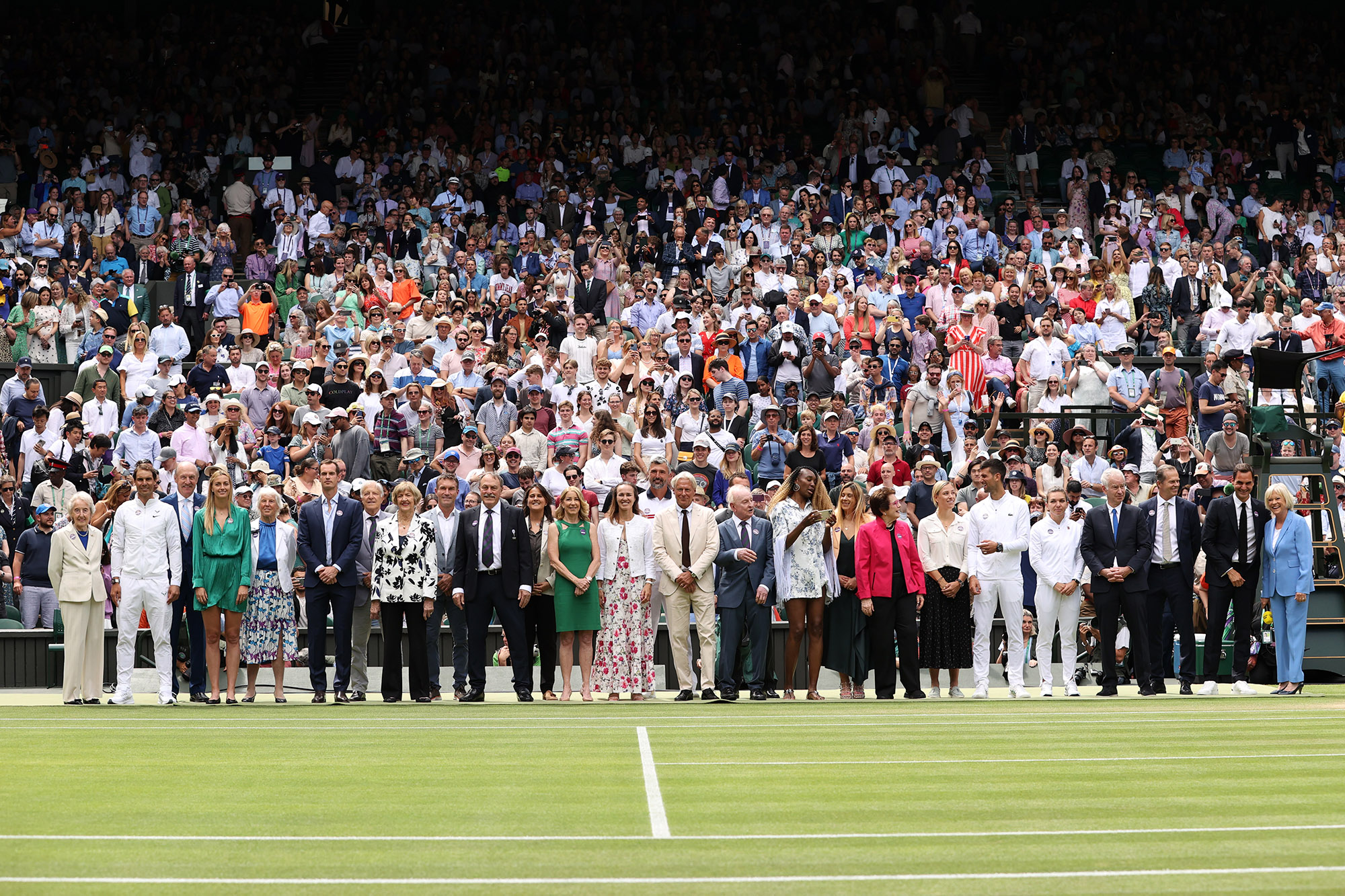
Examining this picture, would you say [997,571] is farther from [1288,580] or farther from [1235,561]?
[1288,580]

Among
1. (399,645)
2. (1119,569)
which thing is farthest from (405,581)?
(1119,569)

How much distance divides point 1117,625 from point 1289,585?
1.50m

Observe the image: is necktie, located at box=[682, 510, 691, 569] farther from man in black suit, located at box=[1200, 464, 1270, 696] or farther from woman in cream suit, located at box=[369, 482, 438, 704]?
man in black suit, located at box=[1200, 464, 1270, 696]

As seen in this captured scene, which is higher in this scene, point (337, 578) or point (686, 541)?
point (686, 541)

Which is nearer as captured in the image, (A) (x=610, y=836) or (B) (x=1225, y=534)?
(A) (x=610, y=836)

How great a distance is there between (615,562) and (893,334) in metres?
8.66

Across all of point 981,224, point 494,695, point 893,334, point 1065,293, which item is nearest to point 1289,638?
point 494,695

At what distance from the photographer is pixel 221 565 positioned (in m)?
14.8

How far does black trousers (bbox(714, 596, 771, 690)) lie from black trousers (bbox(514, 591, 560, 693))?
5.03 feet

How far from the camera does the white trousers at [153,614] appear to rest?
14789 mm

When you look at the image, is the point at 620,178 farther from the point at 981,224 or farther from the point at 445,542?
the point at 445,542

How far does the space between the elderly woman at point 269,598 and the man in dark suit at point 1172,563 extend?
A: 7.61 metres

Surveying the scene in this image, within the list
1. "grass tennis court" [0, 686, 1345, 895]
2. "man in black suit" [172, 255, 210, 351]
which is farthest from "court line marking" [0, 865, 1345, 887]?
"man in black suit" [172, 255, 210, 351]

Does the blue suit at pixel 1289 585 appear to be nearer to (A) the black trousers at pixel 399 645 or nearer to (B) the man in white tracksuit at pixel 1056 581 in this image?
(B) the man in white tracksuit at pixel 1056 581
